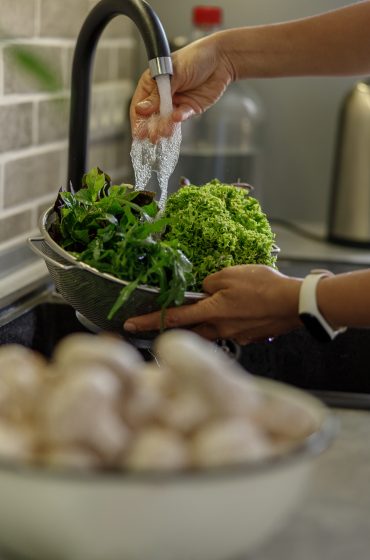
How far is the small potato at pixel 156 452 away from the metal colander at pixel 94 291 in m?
0.51

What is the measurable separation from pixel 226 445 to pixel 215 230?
25.5 inches

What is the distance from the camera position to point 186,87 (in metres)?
1.55

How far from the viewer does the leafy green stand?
47.8 inches

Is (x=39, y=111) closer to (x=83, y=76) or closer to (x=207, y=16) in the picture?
(x=83, y=76)

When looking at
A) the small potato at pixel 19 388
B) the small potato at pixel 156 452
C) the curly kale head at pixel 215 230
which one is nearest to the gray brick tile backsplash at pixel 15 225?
the curly kale head at pixel 215 230

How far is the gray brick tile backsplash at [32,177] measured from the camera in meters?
1.87

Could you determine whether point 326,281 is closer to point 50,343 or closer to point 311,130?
point 50,343

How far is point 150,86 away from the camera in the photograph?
1.53m

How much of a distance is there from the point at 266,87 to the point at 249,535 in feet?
6.81

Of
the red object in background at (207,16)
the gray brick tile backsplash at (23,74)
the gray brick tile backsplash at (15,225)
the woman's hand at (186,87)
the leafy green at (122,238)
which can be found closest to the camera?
the leafy green at (122,238)

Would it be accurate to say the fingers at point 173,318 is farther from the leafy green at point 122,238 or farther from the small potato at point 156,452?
the small potato at point 156,452

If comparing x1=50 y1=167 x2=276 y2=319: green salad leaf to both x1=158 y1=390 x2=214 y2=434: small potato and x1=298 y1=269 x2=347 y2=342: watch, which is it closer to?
x1=298 y1=269 x2=347 y2=342: watch

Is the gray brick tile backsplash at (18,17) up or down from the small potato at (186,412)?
up

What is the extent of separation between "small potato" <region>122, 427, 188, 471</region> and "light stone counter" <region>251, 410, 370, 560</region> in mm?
167
